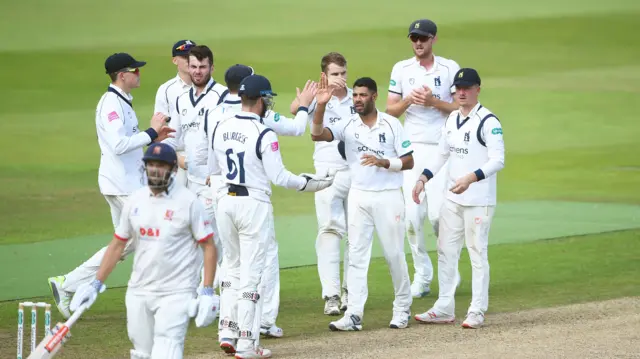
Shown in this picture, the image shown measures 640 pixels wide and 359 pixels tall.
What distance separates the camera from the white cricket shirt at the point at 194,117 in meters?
10.3

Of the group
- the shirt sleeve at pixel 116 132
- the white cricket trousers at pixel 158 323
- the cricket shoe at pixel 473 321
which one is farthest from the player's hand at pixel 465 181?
the white cricket trousers at pixel 158 323

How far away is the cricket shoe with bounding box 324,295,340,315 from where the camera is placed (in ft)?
33.9

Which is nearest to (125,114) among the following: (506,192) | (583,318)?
(583,318)

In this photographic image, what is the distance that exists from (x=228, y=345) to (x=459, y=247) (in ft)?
7.06

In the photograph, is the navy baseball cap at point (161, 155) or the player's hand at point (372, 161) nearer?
the navy baseball cap at point (161, 155)

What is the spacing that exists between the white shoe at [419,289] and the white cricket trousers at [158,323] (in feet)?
13.0

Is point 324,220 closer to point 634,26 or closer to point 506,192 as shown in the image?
point 506,192

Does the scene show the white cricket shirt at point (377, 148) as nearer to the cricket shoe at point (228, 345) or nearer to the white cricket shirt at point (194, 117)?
the white cricket shirt at point (194, 117)

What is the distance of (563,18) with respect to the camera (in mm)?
26219

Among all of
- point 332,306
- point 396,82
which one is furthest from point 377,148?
point 396,82

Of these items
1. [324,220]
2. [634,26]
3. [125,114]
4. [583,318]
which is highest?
[634,26]

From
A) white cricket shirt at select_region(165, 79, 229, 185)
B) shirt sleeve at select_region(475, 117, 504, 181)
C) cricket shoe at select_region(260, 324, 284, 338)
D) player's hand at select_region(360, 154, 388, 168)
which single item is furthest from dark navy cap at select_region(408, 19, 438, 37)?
cricket shoe at select_region(260, 324, 284, 338)

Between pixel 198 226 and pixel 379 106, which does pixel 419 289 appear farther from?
pixel 379 106

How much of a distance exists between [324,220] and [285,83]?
11.6 m
